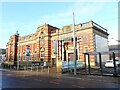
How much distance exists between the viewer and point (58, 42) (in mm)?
37344

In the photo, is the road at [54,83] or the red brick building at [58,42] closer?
the road at [54,83]

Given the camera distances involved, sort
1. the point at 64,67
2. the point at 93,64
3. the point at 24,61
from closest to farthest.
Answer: the point at 64,67
the point at 93,64
the point at 24,61

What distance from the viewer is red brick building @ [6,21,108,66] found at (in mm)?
31919

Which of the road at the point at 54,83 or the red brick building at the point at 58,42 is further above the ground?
the red brick building at the point at 58,42

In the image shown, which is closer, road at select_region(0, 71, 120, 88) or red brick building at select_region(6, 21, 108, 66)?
road at select_region(0, 71, 120, 88)

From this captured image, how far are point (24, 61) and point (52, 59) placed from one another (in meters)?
11.8

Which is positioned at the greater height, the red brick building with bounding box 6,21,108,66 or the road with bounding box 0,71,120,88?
the red brick building with bounding box 6,21,108,66

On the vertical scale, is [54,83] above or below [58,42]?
below

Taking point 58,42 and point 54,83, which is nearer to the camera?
point 54,83

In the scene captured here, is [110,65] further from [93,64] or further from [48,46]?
[48,46]

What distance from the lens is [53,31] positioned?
40.7m

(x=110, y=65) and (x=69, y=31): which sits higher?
(x=69, y=31)

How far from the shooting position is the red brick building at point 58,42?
3192cm

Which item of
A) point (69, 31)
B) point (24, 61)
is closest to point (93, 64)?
point (69, 31)
